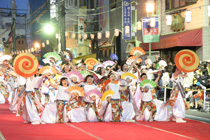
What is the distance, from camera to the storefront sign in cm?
2433

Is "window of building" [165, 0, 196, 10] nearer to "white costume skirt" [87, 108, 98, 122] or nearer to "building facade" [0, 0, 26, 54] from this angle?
"white costume skirt" [87, 108, 98, 122]

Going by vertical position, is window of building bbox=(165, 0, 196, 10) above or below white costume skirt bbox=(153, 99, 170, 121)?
above

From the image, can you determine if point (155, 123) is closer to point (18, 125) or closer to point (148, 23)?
point (18, 125)

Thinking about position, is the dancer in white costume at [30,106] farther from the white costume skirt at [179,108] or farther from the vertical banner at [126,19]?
the vertical banner at [126,19]

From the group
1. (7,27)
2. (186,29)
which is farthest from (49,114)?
(7,27)

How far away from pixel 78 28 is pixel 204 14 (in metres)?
22.2

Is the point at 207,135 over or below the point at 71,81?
below

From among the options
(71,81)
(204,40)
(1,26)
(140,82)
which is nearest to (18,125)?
(71,81)

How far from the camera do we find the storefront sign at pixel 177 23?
2433cm

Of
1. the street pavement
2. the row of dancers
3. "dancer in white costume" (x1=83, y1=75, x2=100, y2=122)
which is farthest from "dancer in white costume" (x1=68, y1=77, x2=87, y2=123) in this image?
the street pavement

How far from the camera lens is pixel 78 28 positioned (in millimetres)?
43094

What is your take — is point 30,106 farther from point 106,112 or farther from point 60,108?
point 106,112

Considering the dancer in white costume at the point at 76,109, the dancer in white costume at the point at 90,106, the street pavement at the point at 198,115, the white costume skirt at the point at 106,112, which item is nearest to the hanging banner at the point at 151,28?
the street pavement at the point at 198,115

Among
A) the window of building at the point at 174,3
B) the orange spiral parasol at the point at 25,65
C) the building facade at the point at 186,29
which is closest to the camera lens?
the orange spiral parasol at the point at 25,65
